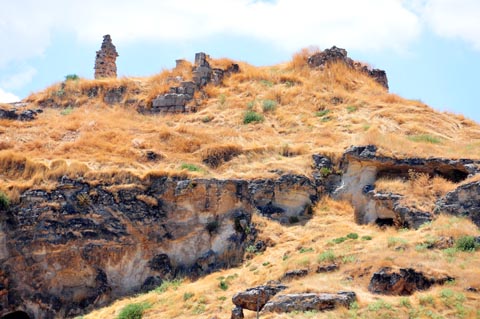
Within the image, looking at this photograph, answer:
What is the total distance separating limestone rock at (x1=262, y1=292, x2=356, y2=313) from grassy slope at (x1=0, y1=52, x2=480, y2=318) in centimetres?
28

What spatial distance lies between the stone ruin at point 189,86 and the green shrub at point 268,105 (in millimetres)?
2868

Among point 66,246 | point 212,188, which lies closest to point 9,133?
point 66,246

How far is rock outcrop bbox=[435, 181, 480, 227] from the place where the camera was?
1775 centimetres

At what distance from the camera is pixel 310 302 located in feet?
46.4

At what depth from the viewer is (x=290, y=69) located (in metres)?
30.5

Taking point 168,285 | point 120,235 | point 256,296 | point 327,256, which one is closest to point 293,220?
point 327,256

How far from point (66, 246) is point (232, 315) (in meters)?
6.31

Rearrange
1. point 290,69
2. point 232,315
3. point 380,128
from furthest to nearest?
point 290,69
point 380,128
point 232,315

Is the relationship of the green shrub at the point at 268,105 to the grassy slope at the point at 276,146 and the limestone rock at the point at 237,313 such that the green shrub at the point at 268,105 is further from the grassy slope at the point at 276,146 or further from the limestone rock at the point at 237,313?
the limestone rock at the point at 237,313

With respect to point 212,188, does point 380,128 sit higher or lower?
higher

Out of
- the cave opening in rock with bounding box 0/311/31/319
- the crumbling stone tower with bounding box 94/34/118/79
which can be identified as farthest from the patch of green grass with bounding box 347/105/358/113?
the cave opening in rock with bounding box 0/311/31/319

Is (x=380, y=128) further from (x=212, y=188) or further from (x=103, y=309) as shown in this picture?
(x=103, y=309)

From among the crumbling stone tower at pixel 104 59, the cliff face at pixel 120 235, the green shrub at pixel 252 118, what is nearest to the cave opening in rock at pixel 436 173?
the cliff face at pixel 120 235

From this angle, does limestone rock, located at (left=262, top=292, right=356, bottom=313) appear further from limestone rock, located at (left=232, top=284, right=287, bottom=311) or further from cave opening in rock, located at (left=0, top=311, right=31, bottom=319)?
cave opening in rock, located at (left=0, top=311, right=31, bottom=319)
